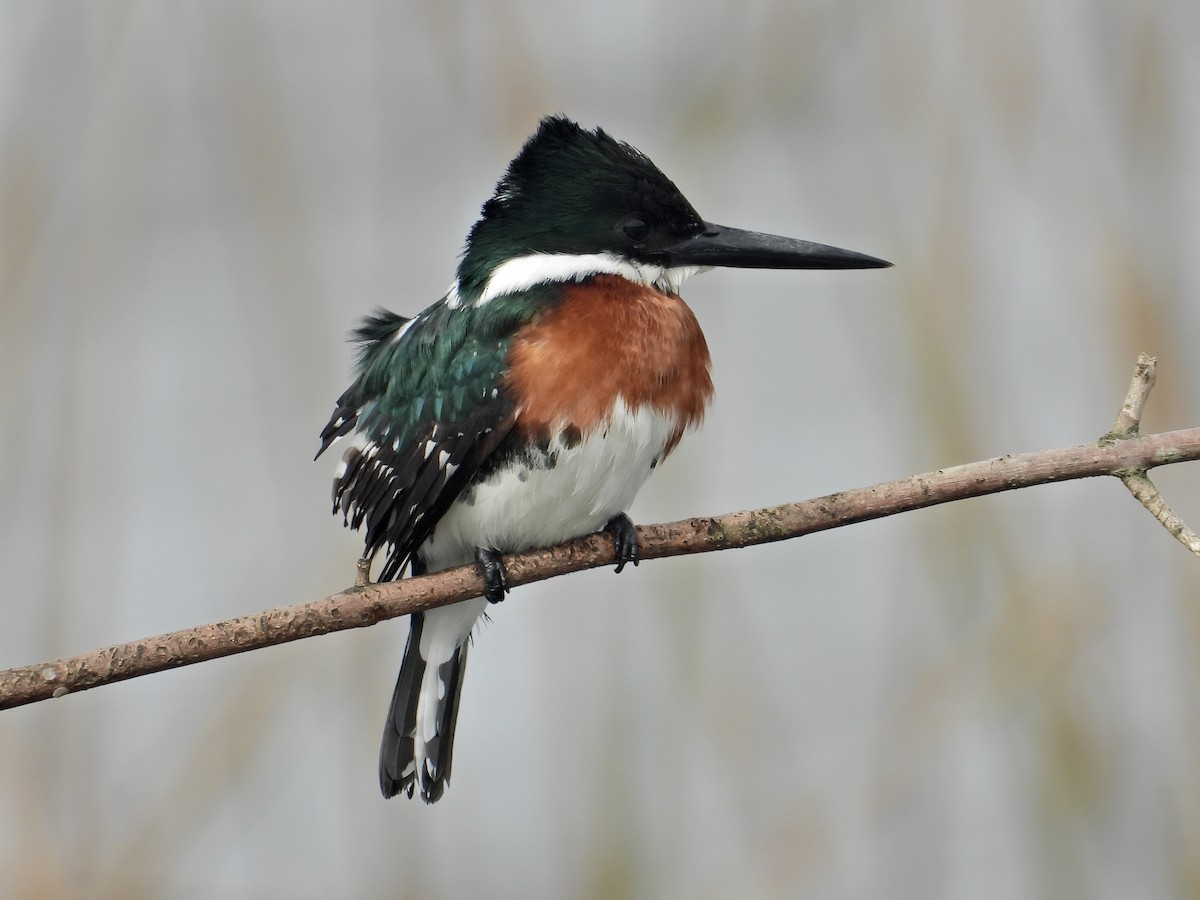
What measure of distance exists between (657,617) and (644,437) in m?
0.69

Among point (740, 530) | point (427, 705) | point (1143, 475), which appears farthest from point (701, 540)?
point (427, 705)

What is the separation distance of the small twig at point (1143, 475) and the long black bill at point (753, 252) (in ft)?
2.33

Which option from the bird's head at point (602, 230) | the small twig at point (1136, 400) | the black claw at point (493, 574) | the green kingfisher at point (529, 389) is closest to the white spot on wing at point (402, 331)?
the green kingfisher at point (529, 389)

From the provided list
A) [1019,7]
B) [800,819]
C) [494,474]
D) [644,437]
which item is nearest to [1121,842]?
[800,819]

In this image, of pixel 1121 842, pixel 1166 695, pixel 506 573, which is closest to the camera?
pixel 506 573

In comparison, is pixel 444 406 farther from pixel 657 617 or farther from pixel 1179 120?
pixel 1179 120

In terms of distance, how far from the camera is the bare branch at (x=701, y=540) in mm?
1282

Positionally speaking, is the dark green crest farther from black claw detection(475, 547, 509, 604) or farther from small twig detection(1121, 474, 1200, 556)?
small twig detection(1121, 474, 1200, 556)

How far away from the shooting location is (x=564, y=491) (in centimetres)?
187

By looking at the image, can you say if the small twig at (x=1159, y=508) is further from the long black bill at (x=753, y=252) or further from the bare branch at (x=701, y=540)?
the long black bill at (x=753, y=252)

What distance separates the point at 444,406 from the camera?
187 cm

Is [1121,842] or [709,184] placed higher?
[709,184]

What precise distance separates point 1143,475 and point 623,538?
78 cm

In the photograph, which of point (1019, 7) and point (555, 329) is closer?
point (555, 329)
